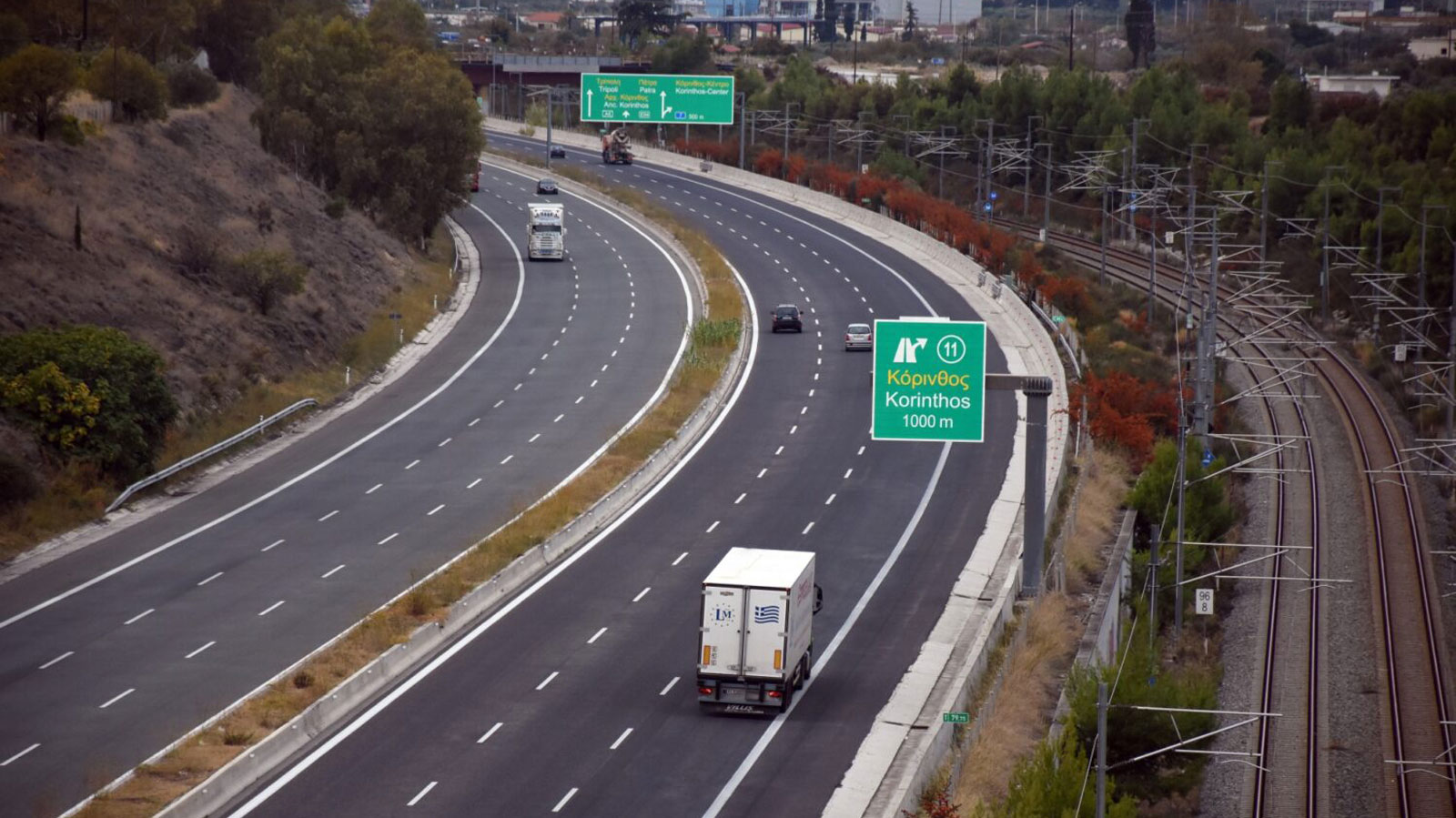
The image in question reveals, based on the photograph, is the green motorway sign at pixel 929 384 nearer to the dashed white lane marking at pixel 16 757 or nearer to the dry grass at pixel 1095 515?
the dry grass at pixel 1095 515

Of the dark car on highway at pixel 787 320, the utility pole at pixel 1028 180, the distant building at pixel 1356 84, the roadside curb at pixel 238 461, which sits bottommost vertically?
the roadside curb at pixel 238 461

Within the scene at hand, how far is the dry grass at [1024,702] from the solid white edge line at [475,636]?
22.5 ft

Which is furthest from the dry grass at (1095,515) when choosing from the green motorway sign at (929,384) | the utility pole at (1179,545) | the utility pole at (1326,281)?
the utility pole at (1326,281)

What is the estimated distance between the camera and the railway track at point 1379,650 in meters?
35.9

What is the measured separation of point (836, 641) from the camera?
A: 40.3 meters

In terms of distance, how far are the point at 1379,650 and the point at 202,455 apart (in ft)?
114

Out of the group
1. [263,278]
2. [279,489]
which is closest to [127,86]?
[263,278]

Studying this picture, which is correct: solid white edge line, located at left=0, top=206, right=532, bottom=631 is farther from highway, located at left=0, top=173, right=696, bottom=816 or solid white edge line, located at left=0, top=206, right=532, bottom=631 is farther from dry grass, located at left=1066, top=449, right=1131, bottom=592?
dry grass, located at left=1066, top=449, right=1131, bottom=592

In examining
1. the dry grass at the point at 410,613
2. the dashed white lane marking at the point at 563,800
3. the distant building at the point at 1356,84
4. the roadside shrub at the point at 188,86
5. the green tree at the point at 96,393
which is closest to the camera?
the dashed white lane marking at the point at 563,800

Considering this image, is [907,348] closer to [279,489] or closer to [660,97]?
[279,489]

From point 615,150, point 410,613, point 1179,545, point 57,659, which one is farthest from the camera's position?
point 615,150

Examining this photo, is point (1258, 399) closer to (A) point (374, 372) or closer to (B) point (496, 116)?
(A) point (374, 372)

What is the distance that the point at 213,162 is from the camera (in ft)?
268

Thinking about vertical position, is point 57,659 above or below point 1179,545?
below
